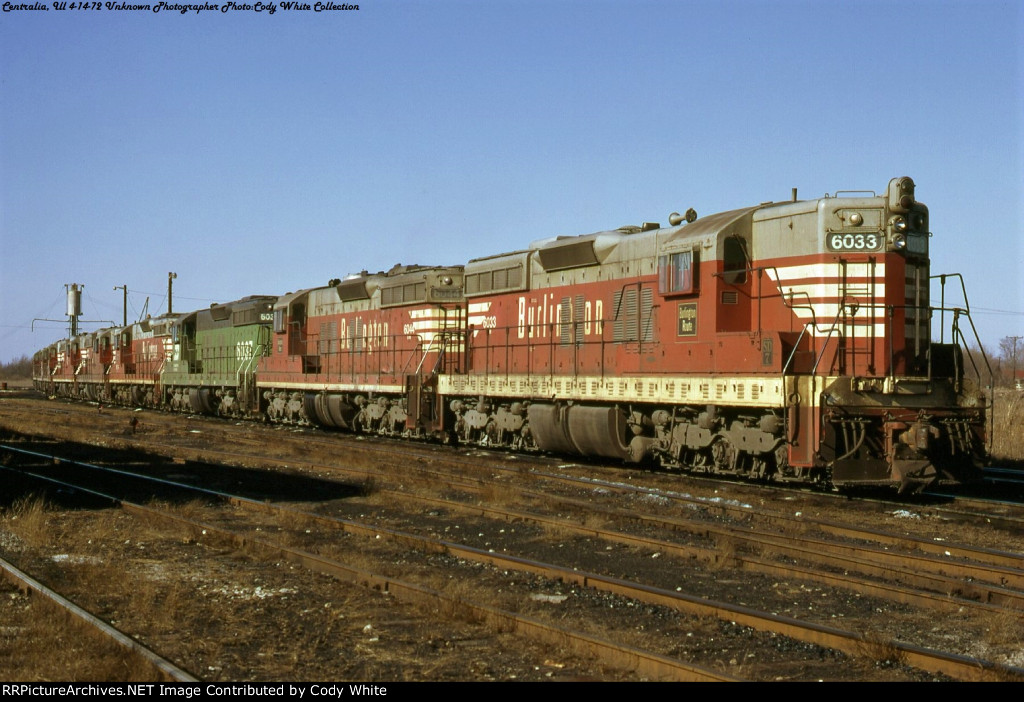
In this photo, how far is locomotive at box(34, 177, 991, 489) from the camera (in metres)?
12.5

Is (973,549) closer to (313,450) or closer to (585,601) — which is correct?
(585,601)

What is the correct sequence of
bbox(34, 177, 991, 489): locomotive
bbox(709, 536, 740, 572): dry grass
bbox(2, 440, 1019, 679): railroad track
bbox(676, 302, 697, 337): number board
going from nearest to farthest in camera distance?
bbox(2, 440, 1019, 679): railroad track < bbox(709, 536, 740, 572): dry grass < bbox(34, 177, 991, 489): locomotive < bbox(676, 302, 697, 337): number board

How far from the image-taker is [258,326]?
32.0m

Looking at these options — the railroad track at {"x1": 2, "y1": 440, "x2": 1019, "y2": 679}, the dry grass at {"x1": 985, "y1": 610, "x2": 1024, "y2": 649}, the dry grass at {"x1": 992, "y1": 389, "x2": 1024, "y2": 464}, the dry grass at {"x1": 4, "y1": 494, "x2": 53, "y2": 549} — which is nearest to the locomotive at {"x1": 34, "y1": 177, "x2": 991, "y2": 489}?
the railroad track at {"x1": 2, "y1": 440, "x2": 1019, "y2": 679}

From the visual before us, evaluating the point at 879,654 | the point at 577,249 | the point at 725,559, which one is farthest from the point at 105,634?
the point at 577,249

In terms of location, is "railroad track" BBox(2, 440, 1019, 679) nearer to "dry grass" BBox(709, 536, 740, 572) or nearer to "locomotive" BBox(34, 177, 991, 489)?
"dry grass" BBox(709, 536, 740, 572)

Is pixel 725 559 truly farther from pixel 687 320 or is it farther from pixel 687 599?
pixel 687 320

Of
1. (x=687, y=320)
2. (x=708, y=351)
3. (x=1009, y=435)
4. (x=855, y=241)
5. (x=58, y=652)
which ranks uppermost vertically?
(x=855, y=241)

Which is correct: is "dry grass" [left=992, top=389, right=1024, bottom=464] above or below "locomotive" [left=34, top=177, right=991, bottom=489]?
below

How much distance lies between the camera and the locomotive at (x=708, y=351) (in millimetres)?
12531

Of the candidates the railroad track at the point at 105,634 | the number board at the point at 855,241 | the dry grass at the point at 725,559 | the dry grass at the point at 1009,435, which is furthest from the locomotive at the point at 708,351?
the railroad track at the point at 105,634

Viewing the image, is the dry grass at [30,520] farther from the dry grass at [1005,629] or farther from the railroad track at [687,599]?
the dry grass at [1005,629]

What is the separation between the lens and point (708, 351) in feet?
46.6

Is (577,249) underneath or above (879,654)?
above
